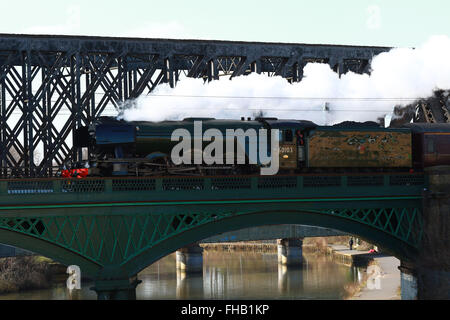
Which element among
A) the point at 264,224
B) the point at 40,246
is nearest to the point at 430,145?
the point at 264,224

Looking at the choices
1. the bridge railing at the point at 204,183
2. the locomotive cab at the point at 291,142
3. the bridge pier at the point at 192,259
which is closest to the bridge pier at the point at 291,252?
the bridge pier at the point at 192,259

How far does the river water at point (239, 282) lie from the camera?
56.3 meters

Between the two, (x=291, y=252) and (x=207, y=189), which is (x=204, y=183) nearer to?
(x=207, y=189)

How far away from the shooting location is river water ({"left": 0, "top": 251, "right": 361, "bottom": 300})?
56.3 meters

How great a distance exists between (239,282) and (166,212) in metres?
31.5

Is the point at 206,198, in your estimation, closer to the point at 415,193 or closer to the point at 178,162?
the point at 178,162

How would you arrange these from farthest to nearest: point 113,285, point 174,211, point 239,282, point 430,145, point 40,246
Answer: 1. point 239,282
2. point 430,145
3. point 174,211
4. point 113,285
5. point 40,246

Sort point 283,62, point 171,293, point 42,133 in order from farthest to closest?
1. point 171,293
2. point 283,62
3. point 42,133

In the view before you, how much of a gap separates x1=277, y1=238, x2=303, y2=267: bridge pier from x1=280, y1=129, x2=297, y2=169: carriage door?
35.0 meters

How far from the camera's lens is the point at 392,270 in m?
61.6

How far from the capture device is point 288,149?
38.4 meters

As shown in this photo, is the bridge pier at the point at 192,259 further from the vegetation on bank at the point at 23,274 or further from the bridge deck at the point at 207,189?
the bridge deck at the point at 207,189
